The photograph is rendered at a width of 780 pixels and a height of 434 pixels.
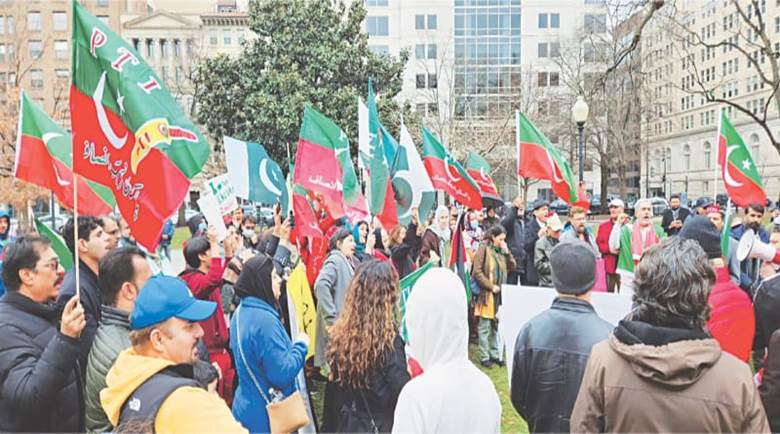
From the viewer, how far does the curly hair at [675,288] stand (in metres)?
2.39

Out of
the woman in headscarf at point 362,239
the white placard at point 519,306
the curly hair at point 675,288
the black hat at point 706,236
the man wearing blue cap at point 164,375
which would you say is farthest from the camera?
the woman in headscarf at point 362,239

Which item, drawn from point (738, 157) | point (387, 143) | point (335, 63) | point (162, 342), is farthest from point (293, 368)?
point (335, 63)

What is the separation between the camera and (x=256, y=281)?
3867 millimetres

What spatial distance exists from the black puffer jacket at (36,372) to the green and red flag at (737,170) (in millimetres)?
7313

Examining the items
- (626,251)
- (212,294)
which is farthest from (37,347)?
(626,251)

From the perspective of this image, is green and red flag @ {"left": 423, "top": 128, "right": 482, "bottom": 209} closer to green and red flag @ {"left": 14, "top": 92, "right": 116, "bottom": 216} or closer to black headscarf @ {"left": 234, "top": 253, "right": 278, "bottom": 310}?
green and red flag @ {"left": 14, "top": 92, "right": 116, "bottom": 216}

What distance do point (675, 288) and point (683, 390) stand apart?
41cm

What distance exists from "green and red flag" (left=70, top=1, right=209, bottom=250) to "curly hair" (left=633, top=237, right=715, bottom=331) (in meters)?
2.90

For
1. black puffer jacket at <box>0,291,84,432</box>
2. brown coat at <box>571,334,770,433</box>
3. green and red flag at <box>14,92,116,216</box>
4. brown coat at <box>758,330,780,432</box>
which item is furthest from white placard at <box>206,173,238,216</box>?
brown coat at <box>758,330,780,432</box>

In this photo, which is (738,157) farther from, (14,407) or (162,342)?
(14,407)

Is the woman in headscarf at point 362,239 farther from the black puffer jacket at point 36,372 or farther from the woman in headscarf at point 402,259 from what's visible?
the black puffer jacket at point 36,372

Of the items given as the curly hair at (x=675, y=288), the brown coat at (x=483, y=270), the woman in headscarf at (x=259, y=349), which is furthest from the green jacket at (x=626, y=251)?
the curly hair at (x=675, y=288)

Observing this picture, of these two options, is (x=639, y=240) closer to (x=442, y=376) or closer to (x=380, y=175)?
(x=380, y=175)

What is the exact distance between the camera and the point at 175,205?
13.0ft
